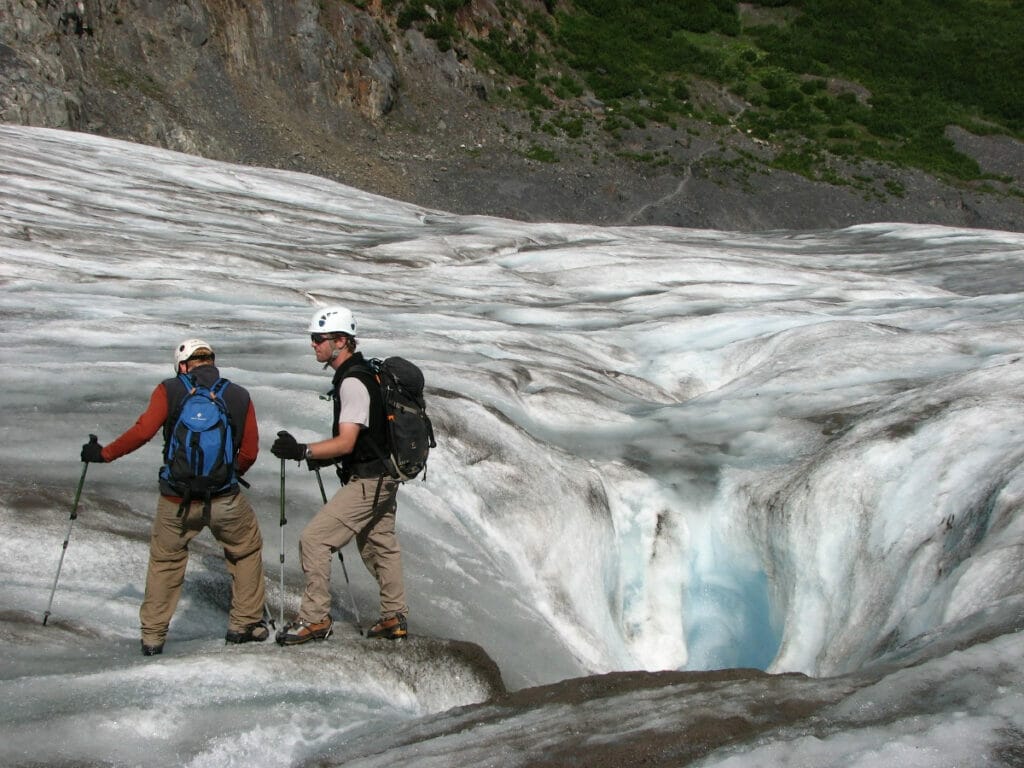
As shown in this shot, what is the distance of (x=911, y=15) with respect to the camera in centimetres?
6550

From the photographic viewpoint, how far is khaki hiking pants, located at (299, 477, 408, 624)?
19.9ft

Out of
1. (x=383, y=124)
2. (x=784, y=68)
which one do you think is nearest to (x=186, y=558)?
(x=383, y=124)

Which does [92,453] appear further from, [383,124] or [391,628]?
[383,124]

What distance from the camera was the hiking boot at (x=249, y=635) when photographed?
603 centimetres

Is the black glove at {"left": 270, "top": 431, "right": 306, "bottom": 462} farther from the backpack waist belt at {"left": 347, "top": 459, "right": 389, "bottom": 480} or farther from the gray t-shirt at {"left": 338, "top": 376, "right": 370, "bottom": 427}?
the backpack waist belt at {"left": 347, "top": 459, "right": 389, "bottom": 480}

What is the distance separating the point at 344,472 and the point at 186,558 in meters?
1.02

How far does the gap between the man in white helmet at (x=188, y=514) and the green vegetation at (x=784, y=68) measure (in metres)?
42.7

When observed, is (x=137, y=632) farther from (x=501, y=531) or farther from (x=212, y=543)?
(x=501, y=531)

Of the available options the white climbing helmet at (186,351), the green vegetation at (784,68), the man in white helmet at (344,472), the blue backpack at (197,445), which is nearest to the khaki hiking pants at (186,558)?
the blue backpack at (197,445)

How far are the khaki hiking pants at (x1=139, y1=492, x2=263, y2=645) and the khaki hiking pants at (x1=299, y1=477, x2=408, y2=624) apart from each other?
29 centimetres

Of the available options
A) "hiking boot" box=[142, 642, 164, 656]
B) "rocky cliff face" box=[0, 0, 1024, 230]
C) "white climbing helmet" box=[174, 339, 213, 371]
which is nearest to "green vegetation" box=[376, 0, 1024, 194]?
"rocky cliff face" box=[0, 0, 1024, 230]

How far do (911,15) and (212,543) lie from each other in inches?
2706

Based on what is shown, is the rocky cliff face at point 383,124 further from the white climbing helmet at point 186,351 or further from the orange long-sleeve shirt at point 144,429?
the orange long-sleeve shirt at point 144,429

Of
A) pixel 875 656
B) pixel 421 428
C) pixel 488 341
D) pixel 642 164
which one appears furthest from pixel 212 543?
pixel 642 164
